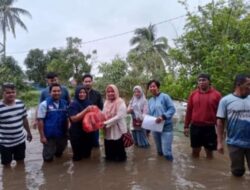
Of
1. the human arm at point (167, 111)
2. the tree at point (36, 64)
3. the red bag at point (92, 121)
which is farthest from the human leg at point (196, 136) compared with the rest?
the tree at point (36, 64)

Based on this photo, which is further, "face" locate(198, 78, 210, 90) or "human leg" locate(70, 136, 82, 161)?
"human leg" locate(70, 136, 82, 161)

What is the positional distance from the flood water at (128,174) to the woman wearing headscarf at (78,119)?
0.34 m

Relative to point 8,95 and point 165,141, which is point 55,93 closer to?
point 8,95

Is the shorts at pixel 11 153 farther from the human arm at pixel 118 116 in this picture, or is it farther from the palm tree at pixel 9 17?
the palm tree at pixel 9 17

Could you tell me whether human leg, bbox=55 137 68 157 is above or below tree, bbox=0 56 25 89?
below

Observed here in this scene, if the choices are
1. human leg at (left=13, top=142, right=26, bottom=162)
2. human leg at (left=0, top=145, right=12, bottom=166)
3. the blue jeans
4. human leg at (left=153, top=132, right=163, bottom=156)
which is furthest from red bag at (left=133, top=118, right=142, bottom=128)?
human leg at (left=0, top=145, right=12, bottom=166)

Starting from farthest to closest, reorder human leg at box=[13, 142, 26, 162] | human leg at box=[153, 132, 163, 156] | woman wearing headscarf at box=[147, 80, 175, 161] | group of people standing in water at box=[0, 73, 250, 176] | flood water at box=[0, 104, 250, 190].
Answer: human leg at box=[153, 132, 163, 156] < woman wearing headscarf at box=[147, 80, 175, 161] < human leg at box=[13, 142, 26, 162] < group of people standing in water at box=[0, 73, 250, 176] < flood water at box=[0, 104, 250, 190]

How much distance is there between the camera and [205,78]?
7.69 metres

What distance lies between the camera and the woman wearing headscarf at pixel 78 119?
7.75 meters

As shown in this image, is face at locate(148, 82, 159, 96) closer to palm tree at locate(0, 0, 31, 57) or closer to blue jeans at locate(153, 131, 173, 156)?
blue jeans at locate(153, 131, 173, 156)

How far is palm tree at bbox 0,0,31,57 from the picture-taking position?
4279 cm

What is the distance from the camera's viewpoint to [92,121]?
25.1ft

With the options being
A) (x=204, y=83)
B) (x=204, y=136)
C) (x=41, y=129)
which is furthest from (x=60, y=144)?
(x=204, y=83)

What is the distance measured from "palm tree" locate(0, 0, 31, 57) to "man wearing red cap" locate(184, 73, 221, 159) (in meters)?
37.3
